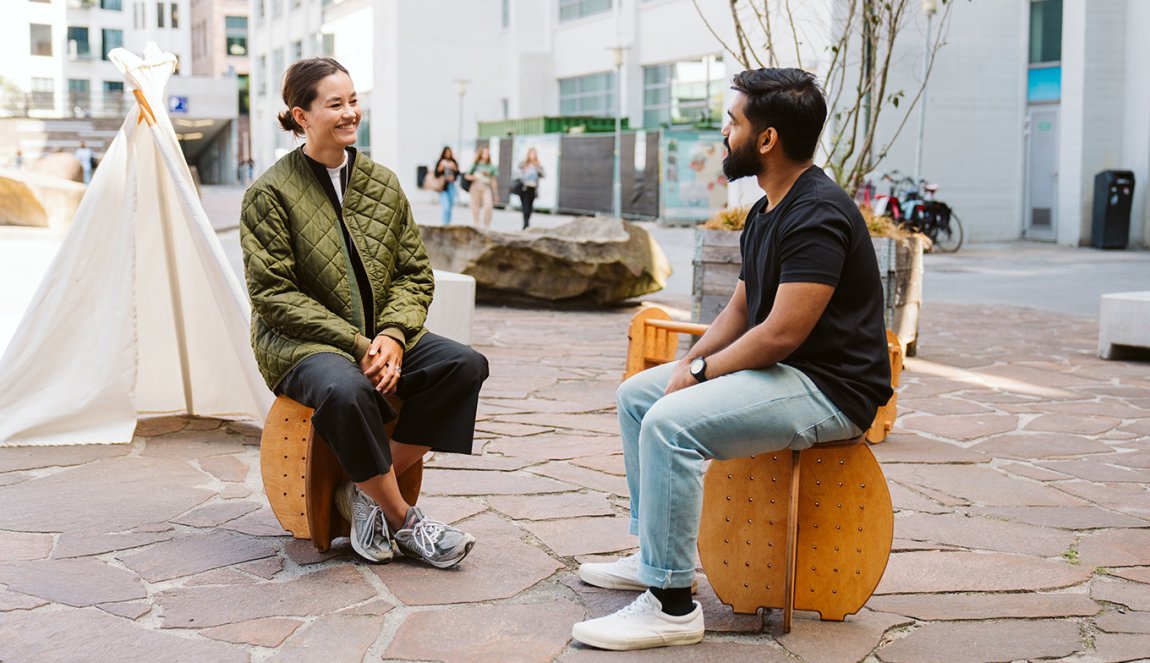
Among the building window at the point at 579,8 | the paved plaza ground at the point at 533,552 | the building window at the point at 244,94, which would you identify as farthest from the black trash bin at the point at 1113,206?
the building window at the point at 244,94

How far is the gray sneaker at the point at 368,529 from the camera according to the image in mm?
4008

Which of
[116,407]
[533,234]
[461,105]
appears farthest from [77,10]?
[116,407]

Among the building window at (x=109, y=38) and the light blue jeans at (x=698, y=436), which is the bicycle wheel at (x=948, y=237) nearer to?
the light blue jeans at (x=698, y=436)

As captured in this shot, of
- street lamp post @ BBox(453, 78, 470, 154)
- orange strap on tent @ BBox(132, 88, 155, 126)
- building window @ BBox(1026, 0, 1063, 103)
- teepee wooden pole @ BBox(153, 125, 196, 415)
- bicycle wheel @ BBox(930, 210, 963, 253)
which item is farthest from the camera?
street lamp post @ BBox(453, 78, 470, 154)

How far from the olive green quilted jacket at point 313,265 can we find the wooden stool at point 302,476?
5.1 inches

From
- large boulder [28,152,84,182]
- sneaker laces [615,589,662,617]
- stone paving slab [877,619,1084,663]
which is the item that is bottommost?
stone paving slab [877,619,1084,663]

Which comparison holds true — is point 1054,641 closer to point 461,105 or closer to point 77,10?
point 461,105

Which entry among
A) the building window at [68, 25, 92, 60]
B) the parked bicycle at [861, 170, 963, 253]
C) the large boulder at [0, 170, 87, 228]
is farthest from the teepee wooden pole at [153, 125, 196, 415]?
the building window at [68, 25, 92, 60]

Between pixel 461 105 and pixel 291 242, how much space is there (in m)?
37.1

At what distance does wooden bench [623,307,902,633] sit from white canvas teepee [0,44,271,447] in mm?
A: 2690

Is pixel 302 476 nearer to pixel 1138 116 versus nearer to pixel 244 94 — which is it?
pixel 1138 116

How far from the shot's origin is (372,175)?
4.25 meters

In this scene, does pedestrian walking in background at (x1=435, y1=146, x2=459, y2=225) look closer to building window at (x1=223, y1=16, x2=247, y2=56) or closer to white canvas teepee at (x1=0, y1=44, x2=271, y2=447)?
white canvas teepee at (x1=0, y1=44, x2=271, y2=447)

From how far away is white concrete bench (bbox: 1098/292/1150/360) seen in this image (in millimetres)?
8594
